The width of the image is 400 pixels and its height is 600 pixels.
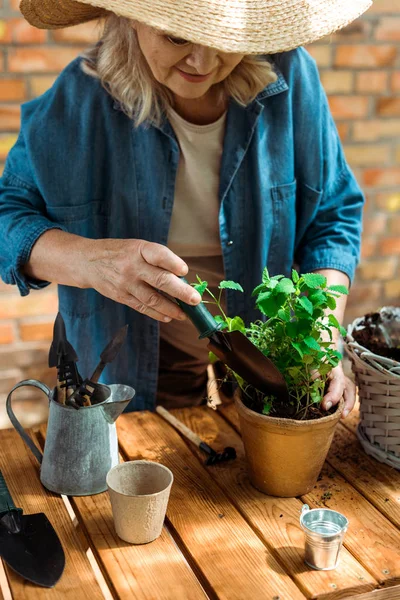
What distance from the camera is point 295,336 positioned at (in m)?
1.16

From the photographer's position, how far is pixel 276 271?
5.62 feet

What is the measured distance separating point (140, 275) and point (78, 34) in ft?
4.33

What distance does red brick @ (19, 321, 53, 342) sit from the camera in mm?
2479

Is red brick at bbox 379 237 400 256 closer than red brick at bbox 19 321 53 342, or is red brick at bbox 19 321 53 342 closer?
red brick at bbox 19 321 53 342

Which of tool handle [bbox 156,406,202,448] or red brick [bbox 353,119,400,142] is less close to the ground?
red brick [bbox 353,119,400,142]

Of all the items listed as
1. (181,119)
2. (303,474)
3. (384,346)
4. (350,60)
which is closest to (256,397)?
(303,474)

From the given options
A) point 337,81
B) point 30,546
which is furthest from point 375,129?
point 30,546

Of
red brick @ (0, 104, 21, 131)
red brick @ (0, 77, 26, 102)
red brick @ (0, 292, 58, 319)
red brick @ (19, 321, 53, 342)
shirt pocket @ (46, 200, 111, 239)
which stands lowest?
red brick @ (19, 321, 53, 342)

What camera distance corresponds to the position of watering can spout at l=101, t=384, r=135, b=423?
3.88ft

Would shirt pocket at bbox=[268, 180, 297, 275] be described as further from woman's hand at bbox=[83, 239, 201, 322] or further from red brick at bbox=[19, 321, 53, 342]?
red brick at bbox=[19, 321, 53, 342]

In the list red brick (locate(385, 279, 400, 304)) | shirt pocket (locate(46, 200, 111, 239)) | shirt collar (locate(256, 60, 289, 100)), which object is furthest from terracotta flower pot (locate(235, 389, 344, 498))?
red brick (locate(385, 279, 400, 304))

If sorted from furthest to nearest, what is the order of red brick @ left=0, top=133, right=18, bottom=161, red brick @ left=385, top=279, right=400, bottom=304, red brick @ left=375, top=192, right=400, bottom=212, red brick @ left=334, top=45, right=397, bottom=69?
red brick @ left=385, top=279, right=400, bottom=304
red brick @ left=375, top=192, right=400, bottom=212
red brick @ left=334, top=45, right=397, bottom=69
red brick @ left=0, top=133, right=18, bottom=161

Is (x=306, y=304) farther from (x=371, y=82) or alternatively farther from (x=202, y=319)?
(x=371, y=82)

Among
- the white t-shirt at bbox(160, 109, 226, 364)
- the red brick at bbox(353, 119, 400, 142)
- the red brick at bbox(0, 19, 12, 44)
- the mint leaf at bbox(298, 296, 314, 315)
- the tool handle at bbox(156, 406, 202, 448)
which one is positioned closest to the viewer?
the mint leaf at bbox(298, 296, 314, 315)
